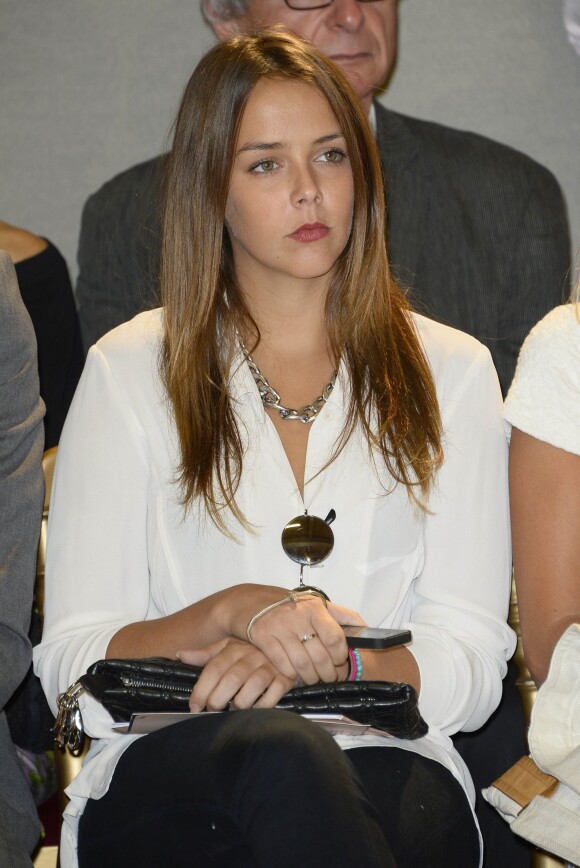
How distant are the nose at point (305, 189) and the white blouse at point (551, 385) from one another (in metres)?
0.41

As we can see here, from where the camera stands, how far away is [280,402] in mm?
2061

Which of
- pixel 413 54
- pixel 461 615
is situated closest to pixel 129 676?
pixel 461 615

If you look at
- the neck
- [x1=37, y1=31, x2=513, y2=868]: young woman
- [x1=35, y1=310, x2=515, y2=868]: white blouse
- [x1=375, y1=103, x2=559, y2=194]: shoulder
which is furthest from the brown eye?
[x1=375, y1=103, x2=559, y2=194]: shoulder

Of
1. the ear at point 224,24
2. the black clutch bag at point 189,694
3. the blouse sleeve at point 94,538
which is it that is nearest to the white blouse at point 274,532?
the blouse sleeve at point 94,538

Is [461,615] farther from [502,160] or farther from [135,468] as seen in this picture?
[502,160]

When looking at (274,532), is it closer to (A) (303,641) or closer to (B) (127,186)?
(A) (303,641)

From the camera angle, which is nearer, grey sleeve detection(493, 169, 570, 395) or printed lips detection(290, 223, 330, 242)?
printed lips detection(290, 223, 330, 242)

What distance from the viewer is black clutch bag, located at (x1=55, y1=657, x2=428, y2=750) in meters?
1.60

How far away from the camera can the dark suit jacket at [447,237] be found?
116 inches

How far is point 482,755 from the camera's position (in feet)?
6.98

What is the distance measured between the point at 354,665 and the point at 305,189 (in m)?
0.75

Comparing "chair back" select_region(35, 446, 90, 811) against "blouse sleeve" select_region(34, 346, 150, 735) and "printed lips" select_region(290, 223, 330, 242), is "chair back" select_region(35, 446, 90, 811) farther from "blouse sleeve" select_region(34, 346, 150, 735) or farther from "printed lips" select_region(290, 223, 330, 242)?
"printed lips" select_region(290, 223, 330, 242)

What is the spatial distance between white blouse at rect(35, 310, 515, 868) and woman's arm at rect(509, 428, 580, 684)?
0.23 feet

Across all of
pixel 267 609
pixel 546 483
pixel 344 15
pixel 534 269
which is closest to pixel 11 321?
pixel 267 609
